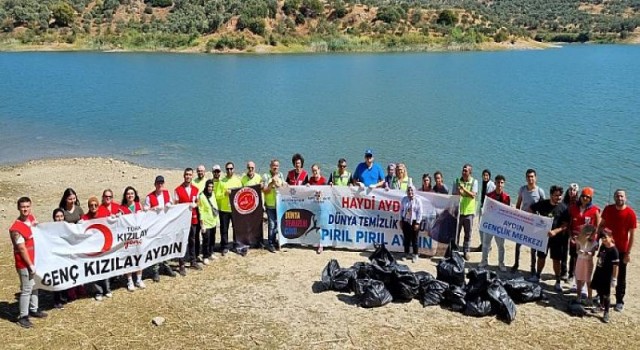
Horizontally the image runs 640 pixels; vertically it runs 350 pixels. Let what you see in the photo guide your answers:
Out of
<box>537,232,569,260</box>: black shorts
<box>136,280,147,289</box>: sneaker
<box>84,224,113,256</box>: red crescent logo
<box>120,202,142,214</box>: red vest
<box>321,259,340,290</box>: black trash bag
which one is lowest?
<box>136,280,147,289</box>: sneaker

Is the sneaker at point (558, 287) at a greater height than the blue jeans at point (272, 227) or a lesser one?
lesser

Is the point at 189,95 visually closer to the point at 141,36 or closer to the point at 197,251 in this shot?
the point at 197,251

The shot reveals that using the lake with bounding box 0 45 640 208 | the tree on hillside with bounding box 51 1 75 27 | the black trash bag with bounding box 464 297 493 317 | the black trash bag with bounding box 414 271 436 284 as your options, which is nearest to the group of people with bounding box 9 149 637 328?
the black trash bag with bounding box 464 297 493 317

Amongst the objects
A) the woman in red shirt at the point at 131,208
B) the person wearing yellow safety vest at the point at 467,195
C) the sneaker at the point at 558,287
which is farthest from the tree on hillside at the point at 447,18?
the woman in red shirt at the point at 131,208

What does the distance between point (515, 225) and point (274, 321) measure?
480cm

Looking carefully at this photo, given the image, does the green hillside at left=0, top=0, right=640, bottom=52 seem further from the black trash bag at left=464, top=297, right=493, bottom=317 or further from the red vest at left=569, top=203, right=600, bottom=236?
the black trash bag at left=464, top=297, right=493, bottom=317

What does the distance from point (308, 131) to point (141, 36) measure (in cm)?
7642

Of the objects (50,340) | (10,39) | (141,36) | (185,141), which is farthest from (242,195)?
(10,39)

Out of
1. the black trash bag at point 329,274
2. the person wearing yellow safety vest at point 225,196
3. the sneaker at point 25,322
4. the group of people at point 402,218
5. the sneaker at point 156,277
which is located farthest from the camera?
the person wearing yellow safety vest at point 225,196

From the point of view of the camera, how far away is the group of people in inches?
351

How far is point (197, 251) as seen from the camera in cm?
1120

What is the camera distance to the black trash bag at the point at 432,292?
30.7 feet

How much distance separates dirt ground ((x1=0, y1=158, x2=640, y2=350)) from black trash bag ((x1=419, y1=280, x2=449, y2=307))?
16 cm

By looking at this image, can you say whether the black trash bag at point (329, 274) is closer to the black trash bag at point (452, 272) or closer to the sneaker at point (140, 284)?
the black trash bag at point (452, 272)
